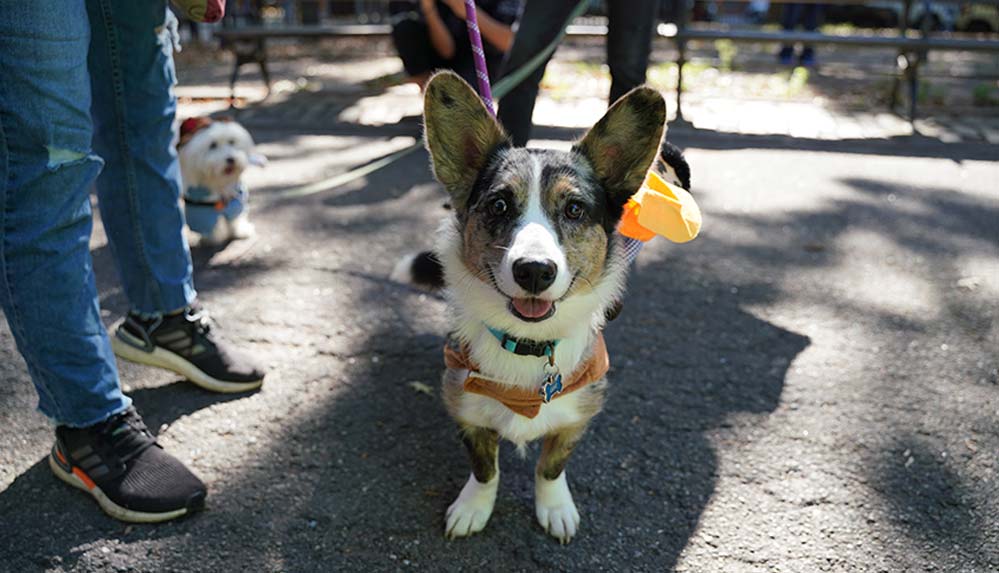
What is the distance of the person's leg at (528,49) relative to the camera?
3506 mm

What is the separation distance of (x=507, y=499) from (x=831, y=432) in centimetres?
115

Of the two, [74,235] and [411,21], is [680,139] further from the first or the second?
[74,235]

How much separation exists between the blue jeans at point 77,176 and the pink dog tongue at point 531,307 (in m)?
1.16

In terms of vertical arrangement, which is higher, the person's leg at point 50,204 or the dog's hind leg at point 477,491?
the person's leg at point 50,204

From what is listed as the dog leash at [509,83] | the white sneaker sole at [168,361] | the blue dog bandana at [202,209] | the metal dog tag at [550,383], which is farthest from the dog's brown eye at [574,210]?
the blue dog bandana at [202,209]

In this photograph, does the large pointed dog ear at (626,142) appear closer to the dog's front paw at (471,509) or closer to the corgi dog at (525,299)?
the corgi dog at (525,299)

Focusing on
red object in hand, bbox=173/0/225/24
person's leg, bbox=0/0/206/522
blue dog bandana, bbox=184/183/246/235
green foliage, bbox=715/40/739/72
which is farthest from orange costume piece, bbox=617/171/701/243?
green foliage, bbox=715/40/739/72

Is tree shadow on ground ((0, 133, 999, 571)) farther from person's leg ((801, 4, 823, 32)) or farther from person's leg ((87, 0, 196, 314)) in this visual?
person's leg ((801, 4, 823, 32))

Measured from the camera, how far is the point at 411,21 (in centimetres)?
606

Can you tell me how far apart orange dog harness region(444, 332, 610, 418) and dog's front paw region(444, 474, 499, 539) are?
0.27 metres

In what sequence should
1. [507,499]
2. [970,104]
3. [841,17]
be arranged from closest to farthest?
[507,499] → [970,104] → [841,17]

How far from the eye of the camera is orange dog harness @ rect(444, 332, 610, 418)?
199 cm

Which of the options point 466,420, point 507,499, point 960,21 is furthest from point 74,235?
point 960,21

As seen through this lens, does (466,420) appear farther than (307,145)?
No
